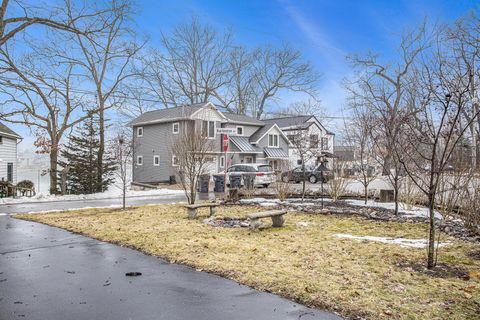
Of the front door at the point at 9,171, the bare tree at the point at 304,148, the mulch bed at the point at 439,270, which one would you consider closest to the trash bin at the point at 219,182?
the bare tree at the point at 304,148

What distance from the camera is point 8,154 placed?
25438mm

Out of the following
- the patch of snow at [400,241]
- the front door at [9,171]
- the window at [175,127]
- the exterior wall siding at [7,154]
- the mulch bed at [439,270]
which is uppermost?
the window at [175,127]

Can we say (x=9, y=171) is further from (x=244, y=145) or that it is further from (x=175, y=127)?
(x=244, y=145)

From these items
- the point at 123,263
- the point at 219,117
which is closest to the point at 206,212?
the point at 123,263

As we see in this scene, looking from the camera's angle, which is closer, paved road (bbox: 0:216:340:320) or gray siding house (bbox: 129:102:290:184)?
paved road (bbox: 0:216:340:320)

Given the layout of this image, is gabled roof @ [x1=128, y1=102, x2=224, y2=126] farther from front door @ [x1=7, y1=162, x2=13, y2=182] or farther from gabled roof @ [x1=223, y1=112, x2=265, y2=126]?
front door @ [x1=7, y1=162, x2=13, y2=182]

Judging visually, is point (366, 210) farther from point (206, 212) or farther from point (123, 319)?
point (123, 319)

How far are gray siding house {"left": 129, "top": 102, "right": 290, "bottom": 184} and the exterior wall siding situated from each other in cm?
913

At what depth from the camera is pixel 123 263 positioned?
6062 mm

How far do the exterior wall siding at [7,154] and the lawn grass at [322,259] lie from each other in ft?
54.9

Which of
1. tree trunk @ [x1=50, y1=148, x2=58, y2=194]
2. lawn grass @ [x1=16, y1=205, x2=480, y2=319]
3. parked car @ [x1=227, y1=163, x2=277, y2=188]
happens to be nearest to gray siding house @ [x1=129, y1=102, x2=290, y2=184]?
parked car @ [x1=227, y1=163, x2=277, y2=188]

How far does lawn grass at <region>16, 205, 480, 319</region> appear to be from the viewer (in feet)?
13.6

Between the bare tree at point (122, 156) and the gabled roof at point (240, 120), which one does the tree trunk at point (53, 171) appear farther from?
the gabled roof at point (240, 120)

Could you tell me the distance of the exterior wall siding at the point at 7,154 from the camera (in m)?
24.3
